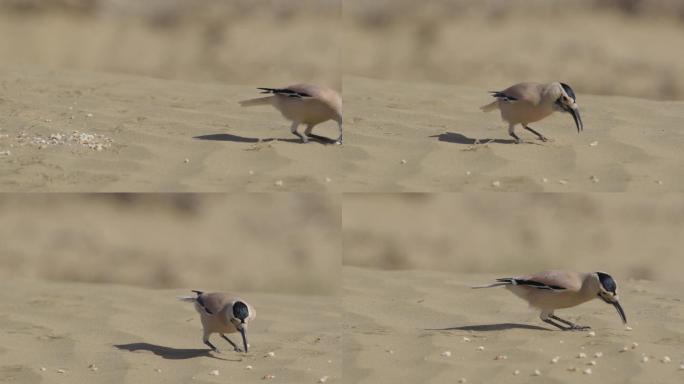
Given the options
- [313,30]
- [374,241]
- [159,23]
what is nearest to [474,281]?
[374,241]

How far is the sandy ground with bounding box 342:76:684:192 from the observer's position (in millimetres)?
9375

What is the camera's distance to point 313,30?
48.1 feet

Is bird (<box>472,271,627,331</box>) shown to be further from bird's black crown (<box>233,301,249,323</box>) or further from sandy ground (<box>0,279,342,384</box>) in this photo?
bird's black crown (<box>233,301,249,323</box>)

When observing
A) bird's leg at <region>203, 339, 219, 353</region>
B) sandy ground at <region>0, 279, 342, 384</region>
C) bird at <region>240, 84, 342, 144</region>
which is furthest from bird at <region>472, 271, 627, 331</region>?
bird at <region>240, 84, 342, 144</region>

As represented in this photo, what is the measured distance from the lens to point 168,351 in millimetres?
8766

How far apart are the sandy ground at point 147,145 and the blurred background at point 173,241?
3.65 ft

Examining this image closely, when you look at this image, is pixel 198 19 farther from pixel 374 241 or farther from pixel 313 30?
pixel 374 241

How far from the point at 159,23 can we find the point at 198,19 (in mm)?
454

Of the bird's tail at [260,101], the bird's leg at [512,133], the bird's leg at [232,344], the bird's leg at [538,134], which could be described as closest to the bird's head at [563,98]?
the bird's leg at [538,134]

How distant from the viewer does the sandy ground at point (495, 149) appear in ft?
30.8

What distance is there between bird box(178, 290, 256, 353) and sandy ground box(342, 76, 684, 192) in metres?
1.19

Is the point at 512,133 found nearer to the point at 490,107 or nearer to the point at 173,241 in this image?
the point at 490,107

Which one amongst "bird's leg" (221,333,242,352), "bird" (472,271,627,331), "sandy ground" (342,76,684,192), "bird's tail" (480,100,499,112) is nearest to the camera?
"bird's leg" (221,333,242,352)

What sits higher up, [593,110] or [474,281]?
[593,110]
